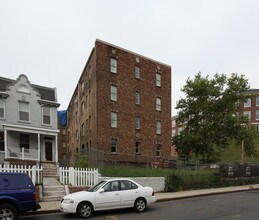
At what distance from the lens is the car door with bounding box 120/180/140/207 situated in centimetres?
1306

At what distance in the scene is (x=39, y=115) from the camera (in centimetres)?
2969

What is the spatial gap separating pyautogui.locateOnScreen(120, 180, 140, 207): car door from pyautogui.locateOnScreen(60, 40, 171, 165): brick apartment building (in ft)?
55.6

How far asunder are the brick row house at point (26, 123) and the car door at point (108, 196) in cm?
1552

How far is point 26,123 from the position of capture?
2875 cm

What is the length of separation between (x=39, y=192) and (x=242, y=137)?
2723 cm

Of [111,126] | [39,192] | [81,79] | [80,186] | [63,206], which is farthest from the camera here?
[81,79]

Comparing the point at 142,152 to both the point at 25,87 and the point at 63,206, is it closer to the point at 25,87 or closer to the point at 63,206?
the point at 25,87

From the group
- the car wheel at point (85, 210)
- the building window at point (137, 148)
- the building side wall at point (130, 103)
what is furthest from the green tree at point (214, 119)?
the car wheel at point (85, 210)

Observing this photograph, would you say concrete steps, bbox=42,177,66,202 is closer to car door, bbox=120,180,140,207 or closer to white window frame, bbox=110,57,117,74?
car door, bbox=120,180,140,207

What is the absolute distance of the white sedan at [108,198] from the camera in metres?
12.1

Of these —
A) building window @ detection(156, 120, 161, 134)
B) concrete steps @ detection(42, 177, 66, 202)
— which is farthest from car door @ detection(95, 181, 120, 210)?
building window @ detection(156, 120, 161, 134)

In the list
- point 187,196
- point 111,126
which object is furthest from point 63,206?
point 111,126

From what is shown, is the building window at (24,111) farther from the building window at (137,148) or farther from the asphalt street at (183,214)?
the asphalt street at (183,214)

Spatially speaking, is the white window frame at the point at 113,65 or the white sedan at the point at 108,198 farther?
the white window frame at the point at 113,65
